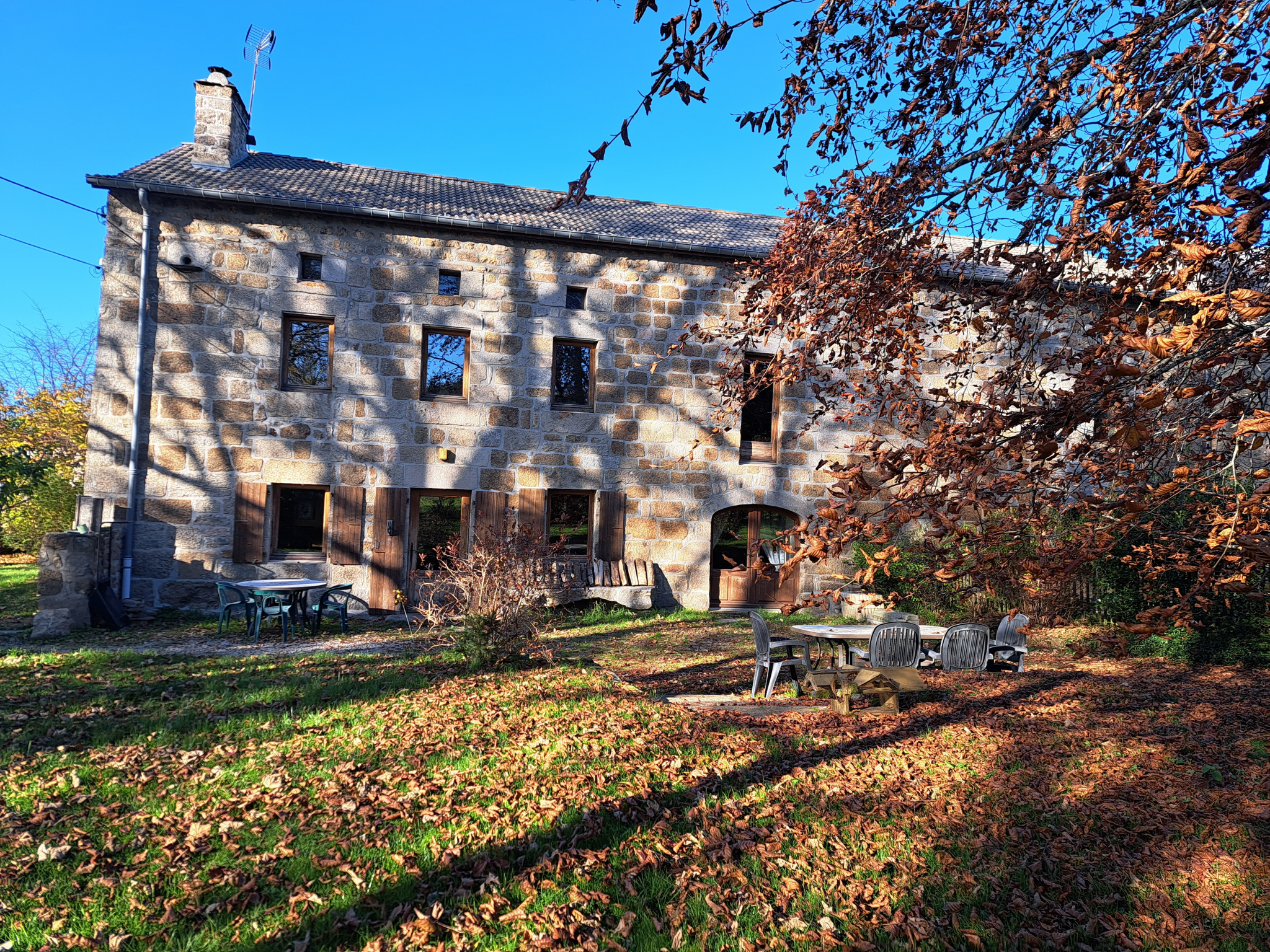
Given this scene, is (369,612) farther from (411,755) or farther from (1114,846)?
(1114,846)

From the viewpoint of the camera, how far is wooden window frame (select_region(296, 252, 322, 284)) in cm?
1138

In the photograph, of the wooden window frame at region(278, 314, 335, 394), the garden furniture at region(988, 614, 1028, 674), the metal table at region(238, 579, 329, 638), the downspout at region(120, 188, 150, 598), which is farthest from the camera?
the wooden window frame at region(278, 314, 335, 394)

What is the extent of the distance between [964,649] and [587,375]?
7.19m

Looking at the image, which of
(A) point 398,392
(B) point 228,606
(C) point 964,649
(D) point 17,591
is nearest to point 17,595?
(D) point 17,591

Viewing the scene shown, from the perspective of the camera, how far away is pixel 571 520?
12359 mm

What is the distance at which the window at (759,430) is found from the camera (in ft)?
42.5

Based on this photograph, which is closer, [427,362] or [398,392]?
[398,392]

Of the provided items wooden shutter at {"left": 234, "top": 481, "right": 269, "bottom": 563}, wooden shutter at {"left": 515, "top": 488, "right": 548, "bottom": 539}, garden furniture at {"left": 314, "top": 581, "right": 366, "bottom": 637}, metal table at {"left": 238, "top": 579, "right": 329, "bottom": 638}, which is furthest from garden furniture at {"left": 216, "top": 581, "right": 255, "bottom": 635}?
wooden shutter at {"left": 515, "top": 488, "right": 548, "bottom": 539}

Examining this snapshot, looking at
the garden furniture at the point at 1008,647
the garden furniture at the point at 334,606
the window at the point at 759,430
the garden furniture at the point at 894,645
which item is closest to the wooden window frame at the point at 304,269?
the garden furniture at the point at 334,606

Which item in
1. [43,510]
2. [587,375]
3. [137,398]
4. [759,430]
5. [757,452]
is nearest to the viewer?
[137,398]

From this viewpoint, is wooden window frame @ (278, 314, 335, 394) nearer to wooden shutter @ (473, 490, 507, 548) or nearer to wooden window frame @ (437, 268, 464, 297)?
wooden window frame @ (437, 268, 464, 297)

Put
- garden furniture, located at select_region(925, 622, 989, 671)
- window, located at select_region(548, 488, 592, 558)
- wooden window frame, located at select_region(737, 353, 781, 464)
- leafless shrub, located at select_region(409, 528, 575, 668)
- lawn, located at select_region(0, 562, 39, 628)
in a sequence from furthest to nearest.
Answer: wooden window frame, located at select_region(737, 353, 781, 464) < window, located at select_region(548, 488, 592, 558) < lawn, located at select_region(0, 562, 39, 628) < garden furniture, located at select_region(925, 622, 989, 671) < leafless shrub, located at select_region(409, 528, 575, 668)

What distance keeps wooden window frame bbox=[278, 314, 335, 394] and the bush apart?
750 cm

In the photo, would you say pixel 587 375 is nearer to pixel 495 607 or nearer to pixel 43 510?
pixel 495 607
